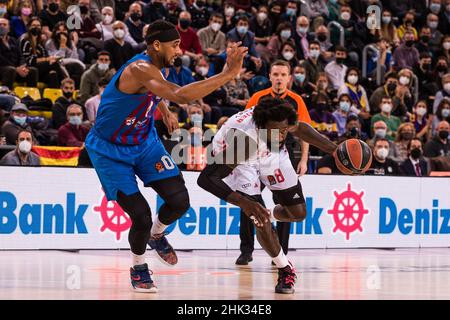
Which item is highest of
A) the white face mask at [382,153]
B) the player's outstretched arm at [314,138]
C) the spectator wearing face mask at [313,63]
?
the spectator wearing face mask at [313,63]

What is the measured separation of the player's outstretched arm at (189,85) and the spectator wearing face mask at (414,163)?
9.54 metres

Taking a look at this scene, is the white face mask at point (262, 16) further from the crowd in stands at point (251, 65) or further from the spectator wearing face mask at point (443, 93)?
the spectator wearing face mask at point (443, 93)

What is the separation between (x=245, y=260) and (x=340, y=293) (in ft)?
10.2

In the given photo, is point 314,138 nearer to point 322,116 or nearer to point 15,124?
point 15,124

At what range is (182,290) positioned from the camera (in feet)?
29.1

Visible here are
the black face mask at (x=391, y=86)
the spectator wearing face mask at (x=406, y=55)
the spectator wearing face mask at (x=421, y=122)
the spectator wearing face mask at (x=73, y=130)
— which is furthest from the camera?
the spectator wearing face mask at (x=406, y=55)

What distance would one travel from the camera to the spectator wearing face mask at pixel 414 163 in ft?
55.6

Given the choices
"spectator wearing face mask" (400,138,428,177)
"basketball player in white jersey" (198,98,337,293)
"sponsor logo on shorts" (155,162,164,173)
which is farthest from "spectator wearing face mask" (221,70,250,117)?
"sponsor logo on shorts" (155,162,164,173)

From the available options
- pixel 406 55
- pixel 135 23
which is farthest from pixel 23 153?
pixel 406 55

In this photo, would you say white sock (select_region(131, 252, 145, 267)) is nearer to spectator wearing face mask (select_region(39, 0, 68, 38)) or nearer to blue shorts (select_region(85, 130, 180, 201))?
blue shorts (select_region(85, 130, 180, 201))

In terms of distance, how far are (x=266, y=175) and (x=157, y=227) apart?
1.28 m

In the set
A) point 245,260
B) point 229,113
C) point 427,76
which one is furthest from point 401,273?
point 427,76

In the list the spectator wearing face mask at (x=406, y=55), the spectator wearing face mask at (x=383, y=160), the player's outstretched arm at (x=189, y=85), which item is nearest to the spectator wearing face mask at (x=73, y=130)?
the spectator wearing face mask at (x=383, y=160)
